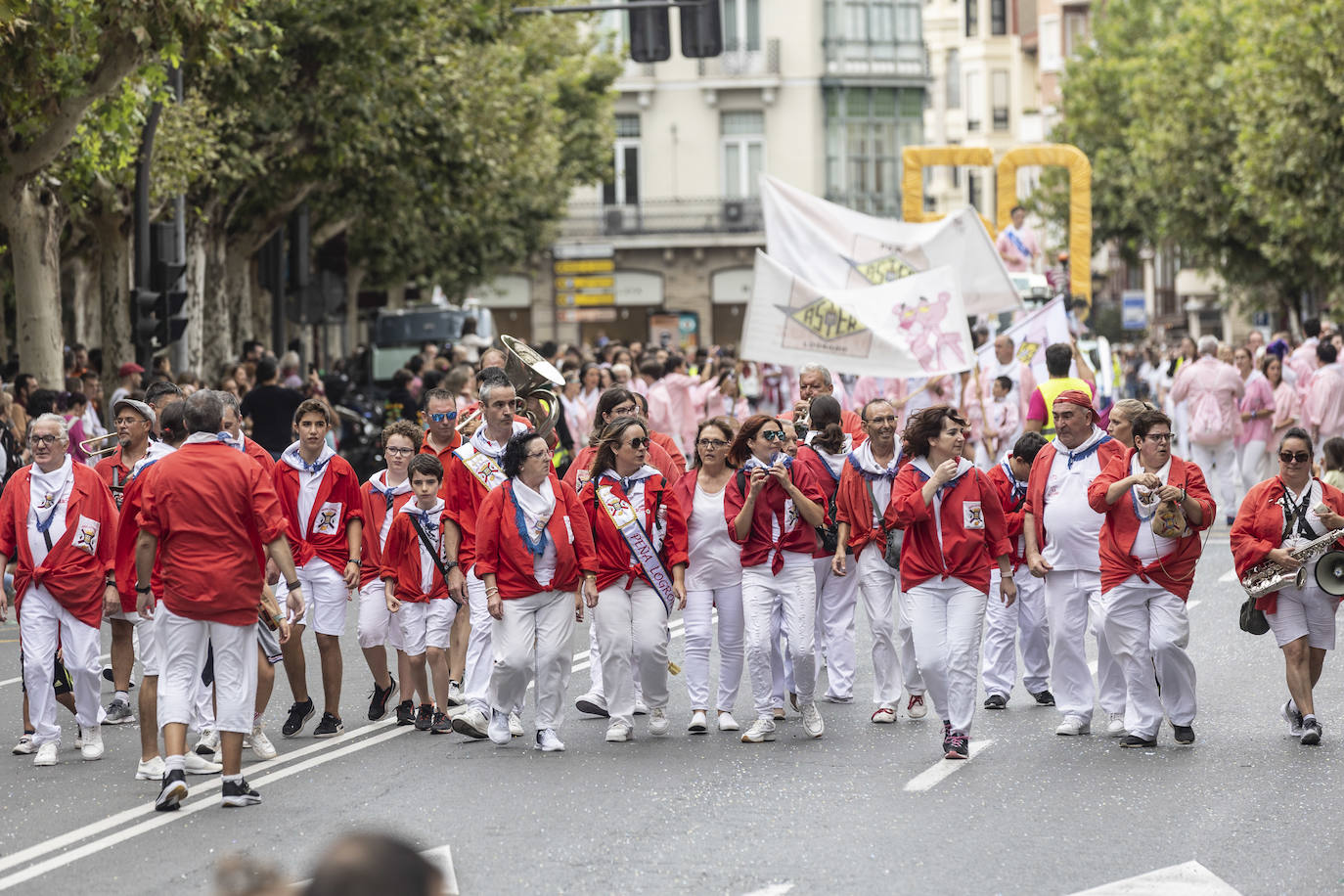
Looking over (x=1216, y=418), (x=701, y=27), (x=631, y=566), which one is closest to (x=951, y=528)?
(x=631, y=566)

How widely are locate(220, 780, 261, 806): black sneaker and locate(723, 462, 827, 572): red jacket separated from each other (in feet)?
9.57

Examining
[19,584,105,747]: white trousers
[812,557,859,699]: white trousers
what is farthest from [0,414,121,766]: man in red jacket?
[812,557,859,699]: white trousers

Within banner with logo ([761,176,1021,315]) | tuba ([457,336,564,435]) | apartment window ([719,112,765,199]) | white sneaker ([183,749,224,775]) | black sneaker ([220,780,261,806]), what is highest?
apartment window ([719,112,765,199])

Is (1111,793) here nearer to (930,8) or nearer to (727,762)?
(727,762)

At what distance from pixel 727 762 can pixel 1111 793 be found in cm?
182

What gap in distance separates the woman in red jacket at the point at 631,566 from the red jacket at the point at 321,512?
50.0 inches

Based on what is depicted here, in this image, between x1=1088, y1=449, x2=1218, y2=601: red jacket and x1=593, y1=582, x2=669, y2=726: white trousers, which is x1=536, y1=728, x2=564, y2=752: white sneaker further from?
x1=1088, y1=449, x2=1218, y2=601: red jacket

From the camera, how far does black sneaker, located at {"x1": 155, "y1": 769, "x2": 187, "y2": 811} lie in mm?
9102

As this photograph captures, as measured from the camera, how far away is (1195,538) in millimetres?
10500

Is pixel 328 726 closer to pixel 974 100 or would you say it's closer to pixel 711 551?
pixel 711 551

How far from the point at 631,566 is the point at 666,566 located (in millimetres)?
185

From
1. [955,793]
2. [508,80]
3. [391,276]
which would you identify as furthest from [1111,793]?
[391,276]

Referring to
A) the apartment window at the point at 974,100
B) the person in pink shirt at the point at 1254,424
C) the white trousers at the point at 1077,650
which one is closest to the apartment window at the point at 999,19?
the apartment window at the point at 974,100

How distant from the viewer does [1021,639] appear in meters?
12.1
